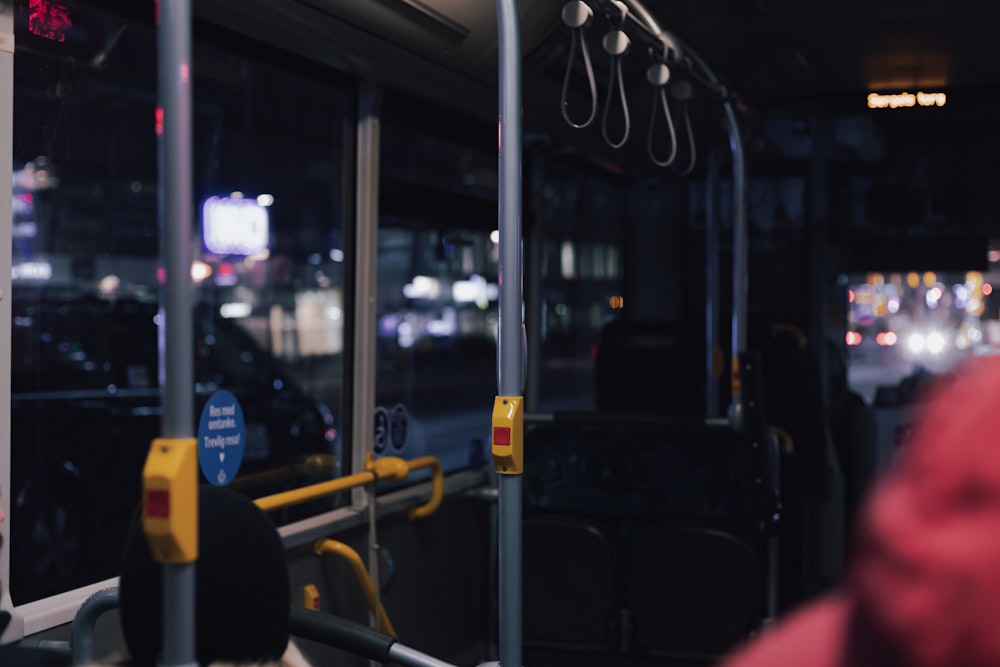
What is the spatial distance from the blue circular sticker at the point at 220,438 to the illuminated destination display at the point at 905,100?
13.0ft

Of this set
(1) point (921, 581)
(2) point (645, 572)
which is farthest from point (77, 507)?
(1) point (921, 581)

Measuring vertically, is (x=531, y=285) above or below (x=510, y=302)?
above

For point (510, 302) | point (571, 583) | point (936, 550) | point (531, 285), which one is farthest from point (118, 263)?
point (936, 550)

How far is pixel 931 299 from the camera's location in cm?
590

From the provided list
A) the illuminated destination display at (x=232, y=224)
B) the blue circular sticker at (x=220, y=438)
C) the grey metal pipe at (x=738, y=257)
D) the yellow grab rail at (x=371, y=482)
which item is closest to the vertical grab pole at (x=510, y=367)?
the yellow grab rail at (x=371, y=482)

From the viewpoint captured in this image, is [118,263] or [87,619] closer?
[87,619]

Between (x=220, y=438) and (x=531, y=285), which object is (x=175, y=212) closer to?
(x=220, y=438)

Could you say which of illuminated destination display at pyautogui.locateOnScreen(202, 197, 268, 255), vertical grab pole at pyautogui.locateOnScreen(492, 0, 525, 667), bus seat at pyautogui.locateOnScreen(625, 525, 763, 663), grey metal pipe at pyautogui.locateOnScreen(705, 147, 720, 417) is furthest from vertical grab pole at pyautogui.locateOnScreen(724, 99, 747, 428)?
vertical grab pole at pyautogui.locateOnScreen(492, 0, 525, 667)

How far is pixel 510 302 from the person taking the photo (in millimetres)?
2230

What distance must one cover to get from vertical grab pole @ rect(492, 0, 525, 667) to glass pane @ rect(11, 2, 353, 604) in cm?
120

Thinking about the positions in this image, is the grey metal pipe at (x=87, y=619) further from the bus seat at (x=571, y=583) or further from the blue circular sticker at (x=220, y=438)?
the bus seat at (x=571, y=583)

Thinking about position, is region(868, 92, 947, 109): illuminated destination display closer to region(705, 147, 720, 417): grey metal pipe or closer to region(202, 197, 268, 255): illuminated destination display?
region(705, 147, 720, 417): grey metal pipe

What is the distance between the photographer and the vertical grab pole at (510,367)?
2.19 meters

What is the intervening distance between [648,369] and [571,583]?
1.63 metres
